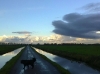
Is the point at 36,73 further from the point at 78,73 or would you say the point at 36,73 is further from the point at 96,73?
the point at 96,73

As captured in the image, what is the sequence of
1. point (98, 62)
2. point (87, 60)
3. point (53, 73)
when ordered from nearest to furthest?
point (53, 73)
point (98, 62)
point (87, 60)

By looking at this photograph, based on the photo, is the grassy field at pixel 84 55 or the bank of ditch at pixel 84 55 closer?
the bank of ditch at pixel 84 55

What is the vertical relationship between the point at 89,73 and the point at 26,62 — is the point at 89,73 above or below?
below

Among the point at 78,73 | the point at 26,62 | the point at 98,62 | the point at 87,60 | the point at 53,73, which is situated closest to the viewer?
the point at 53,73

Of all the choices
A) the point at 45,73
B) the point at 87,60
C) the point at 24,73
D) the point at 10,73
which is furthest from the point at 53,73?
the point at 87,60

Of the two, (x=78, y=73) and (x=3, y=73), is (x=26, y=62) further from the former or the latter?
(x=78, y=73)

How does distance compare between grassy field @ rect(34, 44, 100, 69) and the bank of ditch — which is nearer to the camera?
the bank of ditch

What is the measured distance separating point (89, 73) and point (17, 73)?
30.8 feet

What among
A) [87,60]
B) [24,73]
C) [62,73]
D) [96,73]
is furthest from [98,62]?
[24,73]

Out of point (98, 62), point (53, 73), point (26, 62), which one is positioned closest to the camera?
point (53, 73)

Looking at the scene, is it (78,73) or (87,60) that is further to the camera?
(87,60)

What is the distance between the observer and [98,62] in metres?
34.1

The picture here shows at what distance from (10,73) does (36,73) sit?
3.27 meters

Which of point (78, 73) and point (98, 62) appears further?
point (98, 62)
